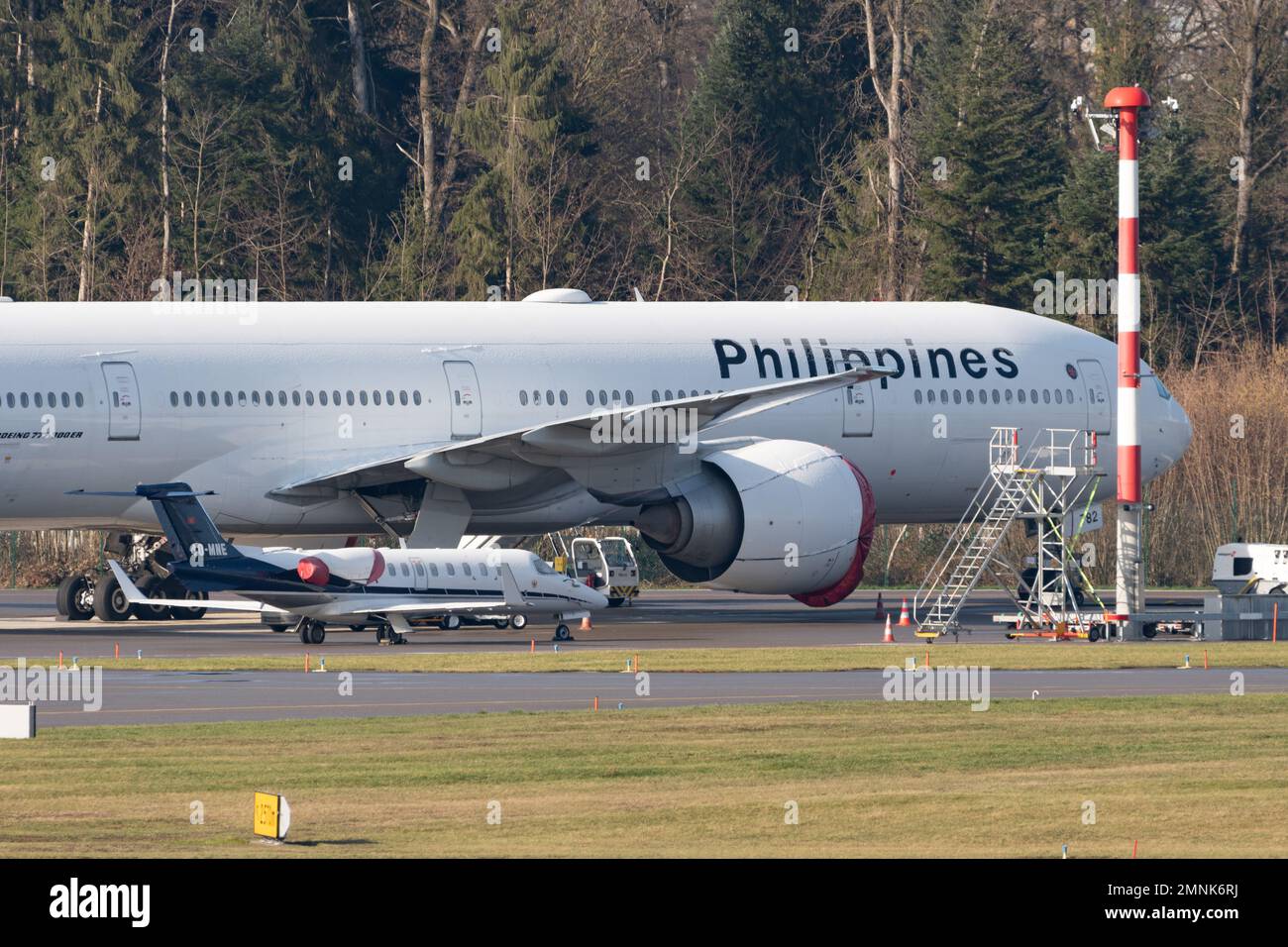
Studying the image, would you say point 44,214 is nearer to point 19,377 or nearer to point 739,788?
point 19,377

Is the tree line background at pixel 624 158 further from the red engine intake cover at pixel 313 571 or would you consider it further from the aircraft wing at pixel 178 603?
the red engine intake cover at pixel 313 571

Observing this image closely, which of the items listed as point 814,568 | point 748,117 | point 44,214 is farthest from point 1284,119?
point 814,568

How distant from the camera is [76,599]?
41.1 m

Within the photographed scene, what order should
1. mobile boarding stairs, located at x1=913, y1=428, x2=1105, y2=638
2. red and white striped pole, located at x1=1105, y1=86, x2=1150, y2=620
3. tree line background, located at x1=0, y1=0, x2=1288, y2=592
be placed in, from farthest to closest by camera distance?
tree line background, located at x1=0, y1=0, x2=1288, y2=592 < mobile boarding stairs, located at x1=913, y1=428, x2=1105, y2=638 < red and white striped pole, located at x1=1105, y1=86, x2=1150, y2=620

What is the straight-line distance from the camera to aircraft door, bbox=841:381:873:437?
42312mm

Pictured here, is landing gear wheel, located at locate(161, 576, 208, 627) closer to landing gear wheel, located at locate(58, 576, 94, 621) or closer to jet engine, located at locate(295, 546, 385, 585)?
landing gear wheel, located at locate(58, 576, 94, 621)

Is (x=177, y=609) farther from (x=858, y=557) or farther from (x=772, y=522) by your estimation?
(x=858, y=557)

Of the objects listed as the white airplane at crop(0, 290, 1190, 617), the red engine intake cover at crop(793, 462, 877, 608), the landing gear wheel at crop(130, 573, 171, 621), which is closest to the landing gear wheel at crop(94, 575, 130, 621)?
the white airplane at crop(0, 290, 1190, 617)

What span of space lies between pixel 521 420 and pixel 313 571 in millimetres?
7157

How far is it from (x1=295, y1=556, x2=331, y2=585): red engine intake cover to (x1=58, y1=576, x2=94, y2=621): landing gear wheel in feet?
27.6

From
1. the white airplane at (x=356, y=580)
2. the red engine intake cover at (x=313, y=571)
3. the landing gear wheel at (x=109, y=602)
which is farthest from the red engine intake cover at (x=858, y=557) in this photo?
the landing gear wheel at (x=109, y=602)

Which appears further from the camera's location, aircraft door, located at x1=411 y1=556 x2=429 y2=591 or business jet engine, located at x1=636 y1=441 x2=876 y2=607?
business jet engine, located at x1=636 y1=441 x2=876 y2=607

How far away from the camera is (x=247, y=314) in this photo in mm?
39156

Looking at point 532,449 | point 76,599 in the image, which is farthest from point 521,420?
point 76,599
